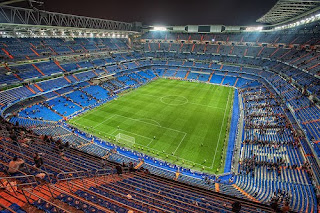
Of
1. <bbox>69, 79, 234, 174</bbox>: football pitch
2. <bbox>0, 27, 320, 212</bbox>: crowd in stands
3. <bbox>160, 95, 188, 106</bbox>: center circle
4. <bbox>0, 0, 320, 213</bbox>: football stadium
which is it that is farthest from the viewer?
<bbox>160, 95, 188, 106</bbox>: center circle

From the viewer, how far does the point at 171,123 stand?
121 ft

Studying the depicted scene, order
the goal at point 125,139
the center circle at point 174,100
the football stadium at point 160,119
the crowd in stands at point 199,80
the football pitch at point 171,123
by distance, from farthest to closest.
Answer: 1. the center circle at point 174,100
2. the goal at point 125,139
3. the football pitch at point 171,123
4. the crowd in stands at point 199,80
5. the football stadium at point 160,119

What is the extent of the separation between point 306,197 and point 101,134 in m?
29.8

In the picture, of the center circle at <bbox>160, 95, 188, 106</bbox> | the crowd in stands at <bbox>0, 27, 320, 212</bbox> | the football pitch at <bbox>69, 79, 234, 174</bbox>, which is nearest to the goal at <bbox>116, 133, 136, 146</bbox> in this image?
the football pitch at <bbox>69, 79, 234, 174</bbox>

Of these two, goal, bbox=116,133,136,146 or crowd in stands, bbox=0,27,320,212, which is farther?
goal, bbox=116,133,136,146

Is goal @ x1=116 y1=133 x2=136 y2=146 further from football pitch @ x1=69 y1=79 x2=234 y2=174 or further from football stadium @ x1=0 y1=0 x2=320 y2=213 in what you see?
football stadium @ x1=0 y1=0 x2=320 y2=213

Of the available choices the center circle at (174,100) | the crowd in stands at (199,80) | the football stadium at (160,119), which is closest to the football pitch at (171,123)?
the center circle at (174,100)

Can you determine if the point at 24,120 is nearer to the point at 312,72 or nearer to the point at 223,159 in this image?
the point at 223,159

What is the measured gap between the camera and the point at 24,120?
33281mm

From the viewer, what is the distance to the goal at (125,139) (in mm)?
30734

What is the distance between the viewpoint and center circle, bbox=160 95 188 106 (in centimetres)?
4731

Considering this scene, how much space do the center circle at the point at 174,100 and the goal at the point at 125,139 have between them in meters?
17.8

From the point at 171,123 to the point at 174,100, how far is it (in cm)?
1339

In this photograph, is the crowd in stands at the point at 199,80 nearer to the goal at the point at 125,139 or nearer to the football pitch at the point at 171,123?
the football pitch at the point at 171,123
